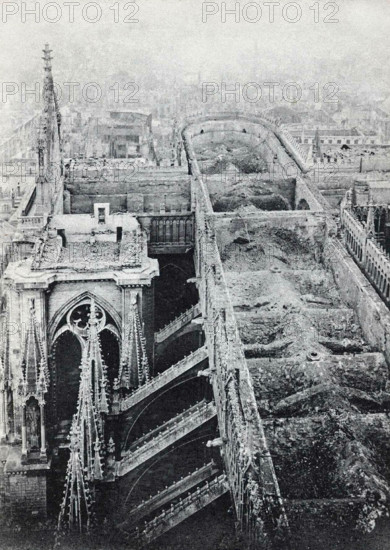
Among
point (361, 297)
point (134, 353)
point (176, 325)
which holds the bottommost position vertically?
point (134, 353)

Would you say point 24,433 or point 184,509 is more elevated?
point 24,433

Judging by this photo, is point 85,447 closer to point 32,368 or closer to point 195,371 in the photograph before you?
point 32,368

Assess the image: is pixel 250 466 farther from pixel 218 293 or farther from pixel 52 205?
pixel 52 205

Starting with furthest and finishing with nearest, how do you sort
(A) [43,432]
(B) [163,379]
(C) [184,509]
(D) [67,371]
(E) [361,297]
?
(D) [67,371] → (E) [361,297] → (B) [163,379] → (A) [43,432] → (C) [184,509]

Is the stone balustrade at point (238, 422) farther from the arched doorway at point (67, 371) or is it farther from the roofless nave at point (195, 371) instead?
the arched doorway at point (67, 371)

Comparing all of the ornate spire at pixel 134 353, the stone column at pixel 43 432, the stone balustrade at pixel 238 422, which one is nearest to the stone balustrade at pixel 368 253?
the stone balustrade at pixel 238 422

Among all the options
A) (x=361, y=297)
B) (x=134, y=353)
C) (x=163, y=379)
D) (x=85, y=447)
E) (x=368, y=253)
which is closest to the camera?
(x=85, y=447)

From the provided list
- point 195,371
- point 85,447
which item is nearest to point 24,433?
point 85,447
